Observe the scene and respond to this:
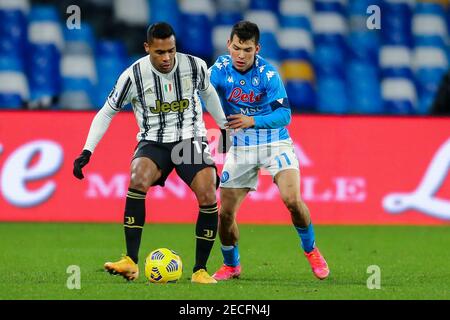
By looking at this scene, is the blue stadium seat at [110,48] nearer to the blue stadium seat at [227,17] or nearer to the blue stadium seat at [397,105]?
the blue stadium seat at [227,17]

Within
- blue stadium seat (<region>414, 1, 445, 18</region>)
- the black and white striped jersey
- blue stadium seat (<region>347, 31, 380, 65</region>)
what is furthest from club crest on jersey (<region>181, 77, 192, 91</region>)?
blue stadium seat (<region>414, 1, 445, 18</region>)

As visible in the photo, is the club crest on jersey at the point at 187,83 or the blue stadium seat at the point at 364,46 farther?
the blue stadium seat at the point at 364,46

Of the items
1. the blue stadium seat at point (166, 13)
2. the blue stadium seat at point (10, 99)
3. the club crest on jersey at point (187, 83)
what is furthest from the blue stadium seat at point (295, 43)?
the club crest on jersey at point (187, 83)

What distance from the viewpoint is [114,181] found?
500 inches

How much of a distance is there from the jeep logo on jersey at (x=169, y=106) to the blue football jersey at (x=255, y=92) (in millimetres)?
565

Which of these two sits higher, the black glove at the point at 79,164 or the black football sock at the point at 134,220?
the black glove at the point at 79,164

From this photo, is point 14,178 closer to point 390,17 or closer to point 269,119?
point 269,119

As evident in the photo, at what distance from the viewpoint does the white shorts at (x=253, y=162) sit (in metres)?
8.12

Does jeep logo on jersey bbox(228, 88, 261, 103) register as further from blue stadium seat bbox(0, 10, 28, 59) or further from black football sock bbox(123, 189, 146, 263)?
blue stadium seat bbox(0, 10, 28, 59)

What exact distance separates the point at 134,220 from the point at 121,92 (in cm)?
93

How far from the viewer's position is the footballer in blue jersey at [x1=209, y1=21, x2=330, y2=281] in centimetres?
785

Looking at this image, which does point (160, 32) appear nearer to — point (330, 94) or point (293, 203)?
point (293, 203)

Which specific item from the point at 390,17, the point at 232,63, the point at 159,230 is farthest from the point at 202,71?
the point at 390,17

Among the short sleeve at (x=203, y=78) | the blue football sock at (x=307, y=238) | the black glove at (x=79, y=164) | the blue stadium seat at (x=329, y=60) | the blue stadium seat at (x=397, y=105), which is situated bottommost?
the blue football sock at (x=307, y=238)
